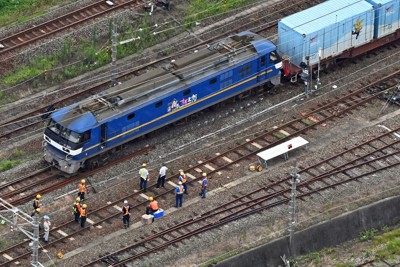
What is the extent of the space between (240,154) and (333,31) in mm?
9308

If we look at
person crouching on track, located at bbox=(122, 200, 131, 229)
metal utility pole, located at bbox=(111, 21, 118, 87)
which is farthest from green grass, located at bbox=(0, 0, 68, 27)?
person crouching on track, located at bbox=(122, 200, 131, 229)

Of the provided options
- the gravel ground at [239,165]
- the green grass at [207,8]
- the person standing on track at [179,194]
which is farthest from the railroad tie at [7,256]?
the green grass at [207,8]

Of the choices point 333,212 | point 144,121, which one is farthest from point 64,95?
point 333,212

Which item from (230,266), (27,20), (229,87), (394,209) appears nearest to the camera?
(230,266)

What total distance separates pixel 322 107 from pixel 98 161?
11.4 meters

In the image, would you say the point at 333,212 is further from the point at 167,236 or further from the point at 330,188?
the point at 167,236

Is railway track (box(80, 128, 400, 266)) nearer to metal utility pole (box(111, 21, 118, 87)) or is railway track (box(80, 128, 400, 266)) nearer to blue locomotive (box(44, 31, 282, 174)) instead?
blue locomotive (box(44, 31, 282, 174))

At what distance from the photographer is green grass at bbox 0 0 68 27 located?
7000cm

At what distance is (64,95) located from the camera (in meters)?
64.2

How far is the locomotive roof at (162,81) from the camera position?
58.3m

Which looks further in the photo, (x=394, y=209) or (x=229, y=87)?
(x=229, y=87)

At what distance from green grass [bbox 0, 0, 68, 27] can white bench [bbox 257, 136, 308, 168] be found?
17315 millimetres

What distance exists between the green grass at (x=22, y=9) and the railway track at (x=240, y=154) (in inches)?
628

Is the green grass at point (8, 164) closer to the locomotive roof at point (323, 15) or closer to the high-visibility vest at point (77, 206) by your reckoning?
the high-visibility vest at point (77, 206)
